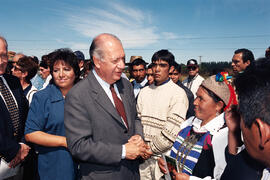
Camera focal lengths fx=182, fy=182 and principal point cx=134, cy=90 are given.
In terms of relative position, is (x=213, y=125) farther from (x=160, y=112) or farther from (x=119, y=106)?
(x=119, y=106)

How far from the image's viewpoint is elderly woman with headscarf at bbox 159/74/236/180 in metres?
2.05

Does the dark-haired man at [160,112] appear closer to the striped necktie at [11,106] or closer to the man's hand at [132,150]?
the man's hand at [132,150]

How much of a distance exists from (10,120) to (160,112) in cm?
222

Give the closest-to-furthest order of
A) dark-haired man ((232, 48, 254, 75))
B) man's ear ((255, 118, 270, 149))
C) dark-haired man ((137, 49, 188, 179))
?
man's ear ((255, 118, 270, 149))
dark-haired man ((137, 49, 188, 179))
dark-haired man ((232, 48, 254, 75))

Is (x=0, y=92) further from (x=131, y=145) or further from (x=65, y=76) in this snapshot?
(x=131, y=145)

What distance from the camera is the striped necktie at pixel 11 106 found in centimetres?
260

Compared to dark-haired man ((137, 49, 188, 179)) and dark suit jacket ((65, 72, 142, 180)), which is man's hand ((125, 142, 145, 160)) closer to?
dark suit jacket ((65, 72, 142, 180))

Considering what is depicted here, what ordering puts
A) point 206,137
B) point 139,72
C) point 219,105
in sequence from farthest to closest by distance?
point 139,72, point 219,105, point 206,137

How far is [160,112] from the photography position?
119 inches

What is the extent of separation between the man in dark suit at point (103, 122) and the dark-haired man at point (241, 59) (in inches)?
178

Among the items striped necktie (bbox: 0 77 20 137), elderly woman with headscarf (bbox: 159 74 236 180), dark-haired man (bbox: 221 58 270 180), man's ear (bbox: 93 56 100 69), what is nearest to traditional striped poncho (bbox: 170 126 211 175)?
elderly woman with headscarf (bbox: 159 74 236 180)

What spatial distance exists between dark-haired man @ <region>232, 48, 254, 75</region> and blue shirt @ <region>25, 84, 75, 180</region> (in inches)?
202

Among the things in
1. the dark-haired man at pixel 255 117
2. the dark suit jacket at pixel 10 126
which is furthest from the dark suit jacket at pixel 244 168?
Result: the dark suit jacket at pixel 10 126

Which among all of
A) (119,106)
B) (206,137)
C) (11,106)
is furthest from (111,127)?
(11,106)
